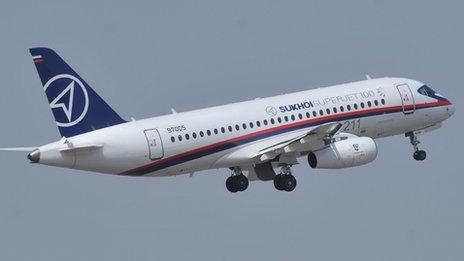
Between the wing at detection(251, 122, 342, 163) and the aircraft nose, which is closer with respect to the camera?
the aircraft nose

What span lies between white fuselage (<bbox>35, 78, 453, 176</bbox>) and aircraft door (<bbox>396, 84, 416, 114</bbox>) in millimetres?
59

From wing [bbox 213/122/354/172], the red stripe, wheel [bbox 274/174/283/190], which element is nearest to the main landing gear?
the red stripe

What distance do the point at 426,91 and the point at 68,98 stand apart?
23746 millimetres

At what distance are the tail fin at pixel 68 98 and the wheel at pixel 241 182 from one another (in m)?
9.95

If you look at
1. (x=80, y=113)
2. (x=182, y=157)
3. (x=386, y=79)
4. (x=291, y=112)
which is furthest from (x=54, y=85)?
(x=386, y=79)

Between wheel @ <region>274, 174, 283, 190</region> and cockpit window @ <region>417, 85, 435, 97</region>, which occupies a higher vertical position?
cockpit window @ <region>417, 85, 435, 97</region>

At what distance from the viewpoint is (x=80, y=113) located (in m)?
89.6

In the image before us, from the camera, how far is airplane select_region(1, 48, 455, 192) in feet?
293

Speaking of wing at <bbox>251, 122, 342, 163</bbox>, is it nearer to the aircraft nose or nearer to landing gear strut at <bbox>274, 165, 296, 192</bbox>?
landing gear strut at <bbox>274, 165, 296, 192</bbox>

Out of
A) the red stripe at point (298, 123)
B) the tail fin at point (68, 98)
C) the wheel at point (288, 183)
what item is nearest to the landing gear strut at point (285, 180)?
the wheel at point (288, 183)

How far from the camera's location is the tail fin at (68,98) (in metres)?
89.1

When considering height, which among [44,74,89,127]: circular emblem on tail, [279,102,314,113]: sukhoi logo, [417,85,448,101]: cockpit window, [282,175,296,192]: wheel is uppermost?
[44,74,89,127]: circular emblem on tail

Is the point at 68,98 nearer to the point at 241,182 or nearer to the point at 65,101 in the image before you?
the point at 65,101

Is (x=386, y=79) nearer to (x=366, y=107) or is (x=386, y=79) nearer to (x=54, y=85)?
(x=366, y=107)
